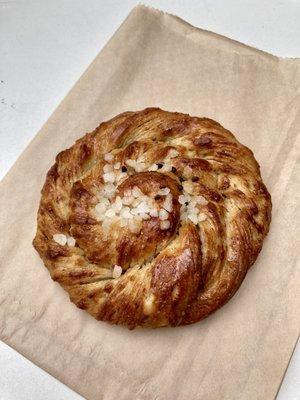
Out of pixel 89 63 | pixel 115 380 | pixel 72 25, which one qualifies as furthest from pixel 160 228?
pixel 72 25

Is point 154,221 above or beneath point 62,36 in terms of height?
Result: beneath

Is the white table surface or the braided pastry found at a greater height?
the white table surface

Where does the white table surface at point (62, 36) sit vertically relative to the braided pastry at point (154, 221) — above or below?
above

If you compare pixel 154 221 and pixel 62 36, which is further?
pixel 62 36

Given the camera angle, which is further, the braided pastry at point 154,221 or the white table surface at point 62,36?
the white table surface at point 62,36

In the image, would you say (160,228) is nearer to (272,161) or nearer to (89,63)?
(272,161)
